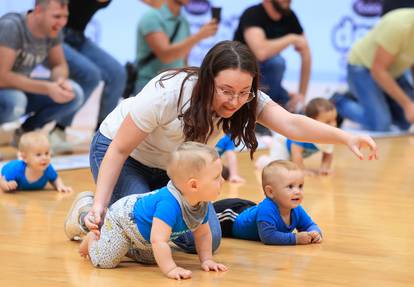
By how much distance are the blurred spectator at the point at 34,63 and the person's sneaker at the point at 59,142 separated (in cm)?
22

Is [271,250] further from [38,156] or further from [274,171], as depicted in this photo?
[38,156]

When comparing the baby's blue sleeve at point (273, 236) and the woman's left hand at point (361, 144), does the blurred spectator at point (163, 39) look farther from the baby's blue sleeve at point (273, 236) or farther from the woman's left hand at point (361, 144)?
the woman's left hand at point (361, 144)

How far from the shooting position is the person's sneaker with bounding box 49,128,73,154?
6.22m

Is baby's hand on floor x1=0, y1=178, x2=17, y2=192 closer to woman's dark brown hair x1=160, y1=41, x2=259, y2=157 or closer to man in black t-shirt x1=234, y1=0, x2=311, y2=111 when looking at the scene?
woman's dark brown hair x1=160, y1=41, x2=259, y2=157

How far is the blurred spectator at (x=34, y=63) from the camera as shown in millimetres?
5664

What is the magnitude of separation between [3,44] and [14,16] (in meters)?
0.22

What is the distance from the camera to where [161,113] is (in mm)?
3023

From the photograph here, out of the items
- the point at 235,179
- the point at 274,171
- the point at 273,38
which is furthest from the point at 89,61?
the point at 274,171

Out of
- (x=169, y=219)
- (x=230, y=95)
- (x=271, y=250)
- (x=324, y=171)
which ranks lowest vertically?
(x=324, y=171)

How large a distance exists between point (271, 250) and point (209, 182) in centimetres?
63

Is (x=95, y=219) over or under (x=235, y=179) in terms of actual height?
over

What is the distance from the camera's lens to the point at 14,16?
5.74 metres

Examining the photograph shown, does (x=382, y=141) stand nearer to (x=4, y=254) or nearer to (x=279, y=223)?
(x=279, y=223)

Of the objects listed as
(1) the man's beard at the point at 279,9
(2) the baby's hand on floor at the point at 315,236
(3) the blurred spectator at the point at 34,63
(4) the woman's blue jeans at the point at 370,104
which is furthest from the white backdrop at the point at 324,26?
(2) the baby's hand on floor at the point at 315,236
